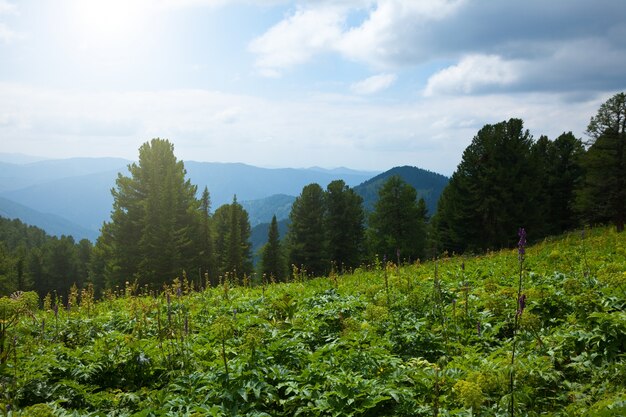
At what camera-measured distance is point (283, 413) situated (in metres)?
4.43

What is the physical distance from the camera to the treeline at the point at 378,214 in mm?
31078

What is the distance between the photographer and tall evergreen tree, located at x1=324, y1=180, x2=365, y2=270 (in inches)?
1853

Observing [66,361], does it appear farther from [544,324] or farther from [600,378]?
[544,324]

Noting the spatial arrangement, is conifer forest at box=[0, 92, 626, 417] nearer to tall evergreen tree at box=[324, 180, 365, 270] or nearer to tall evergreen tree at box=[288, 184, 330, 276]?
tall evergreen tree at box=[288, 184, 330, 276]

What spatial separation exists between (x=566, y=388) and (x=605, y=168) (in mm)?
30843

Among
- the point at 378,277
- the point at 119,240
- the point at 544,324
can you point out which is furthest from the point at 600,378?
the point at 119,240

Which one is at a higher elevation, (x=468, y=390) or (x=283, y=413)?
(x=468, y=390)

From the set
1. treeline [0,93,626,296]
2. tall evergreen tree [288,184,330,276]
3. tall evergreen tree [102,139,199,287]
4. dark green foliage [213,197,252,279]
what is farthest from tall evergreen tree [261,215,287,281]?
tall evergreen tree [102,139,199,287]

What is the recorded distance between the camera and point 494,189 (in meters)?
37.3

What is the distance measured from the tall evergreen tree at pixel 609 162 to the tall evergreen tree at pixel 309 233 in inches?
1014

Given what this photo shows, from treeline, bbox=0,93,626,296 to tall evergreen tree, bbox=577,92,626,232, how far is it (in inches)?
3.2

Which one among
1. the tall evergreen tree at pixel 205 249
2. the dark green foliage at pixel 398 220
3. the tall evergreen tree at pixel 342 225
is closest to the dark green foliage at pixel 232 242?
the tall evergreen tree at pixel 205 249

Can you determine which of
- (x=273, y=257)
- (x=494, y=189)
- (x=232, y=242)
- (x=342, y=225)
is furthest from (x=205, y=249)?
(x=494, y=189)

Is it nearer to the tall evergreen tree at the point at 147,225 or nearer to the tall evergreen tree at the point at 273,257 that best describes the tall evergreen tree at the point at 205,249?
the tall evergreen tree at the point at 147,225
